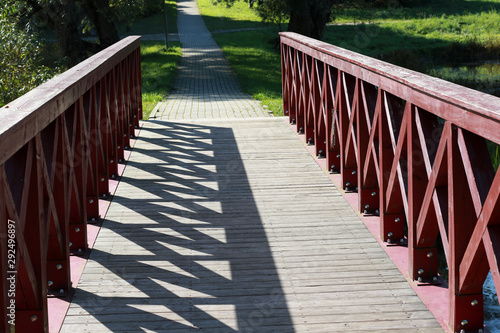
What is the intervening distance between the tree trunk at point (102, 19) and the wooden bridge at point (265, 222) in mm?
16435

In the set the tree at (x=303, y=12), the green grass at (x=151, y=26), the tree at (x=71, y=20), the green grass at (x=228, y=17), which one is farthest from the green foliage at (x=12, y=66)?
the green grass at (x=228, y=17)

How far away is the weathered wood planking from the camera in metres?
3.59

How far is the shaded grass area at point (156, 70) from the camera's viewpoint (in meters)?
14.2

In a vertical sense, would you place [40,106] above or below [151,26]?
below

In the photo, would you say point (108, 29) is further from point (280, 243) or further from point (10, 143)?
point (10, 143)

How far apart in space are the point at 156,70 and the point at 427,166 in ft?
59.8

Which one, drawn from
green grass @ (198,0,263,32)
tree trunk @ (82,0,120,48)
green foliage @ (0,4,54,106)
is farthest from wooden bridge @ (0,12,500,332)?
green grass @ (198,0,263,32)

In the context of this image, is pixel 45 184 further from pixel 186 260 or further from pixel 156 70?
pixel 156 70

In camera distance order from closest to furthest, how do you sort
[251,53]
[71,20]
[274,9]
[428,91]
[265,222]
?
[428,91] → [265,222] → [71,20] → [274,9] → [251,53]

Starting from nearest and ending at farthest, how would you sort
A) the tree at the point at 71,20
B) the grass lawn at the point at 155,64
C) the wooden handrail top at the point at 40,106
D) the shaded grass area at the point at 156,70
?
the wooden handrail top at the point at 40,106 → the shaded grass area at the point at 156,70 → the grass lawn at the point at 155,64 → the tree at the point at 71,20

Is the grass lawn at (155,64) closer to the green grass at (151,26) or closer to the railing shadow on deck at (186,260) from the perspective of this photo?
the green grass at (151,26)

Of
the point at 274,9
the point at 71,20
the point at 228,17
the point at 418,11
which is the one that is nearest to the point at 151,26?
the point at 228,17

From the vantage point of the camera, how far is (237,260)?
173 inches

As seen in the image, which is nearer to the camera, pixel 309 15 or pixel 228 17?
pixel 309 15
